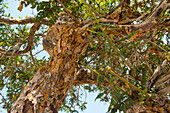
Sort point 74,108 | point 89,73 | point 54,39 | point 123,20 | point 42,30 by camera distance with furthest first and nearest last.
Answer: point 42,30, point 74,108, point 89,73, point 54,39, point 123,20

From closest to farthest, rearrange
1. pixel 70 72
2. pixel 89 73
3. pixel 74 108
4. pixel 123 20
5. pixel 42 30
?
pixel 70 72
pixel 123 20
pixel 89 73
pixel 74 108
pixel 42 30

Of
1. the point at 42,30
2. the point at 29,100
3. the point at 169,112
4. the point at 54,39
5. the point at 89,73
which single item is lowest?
the point at 169,112

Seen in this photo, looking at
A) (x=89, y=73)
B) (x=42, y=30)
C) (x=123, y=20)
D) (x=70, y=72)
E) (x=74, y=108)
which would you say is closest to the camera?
(x=70, y=72)

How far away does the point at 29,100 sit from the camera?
2078 millimetres

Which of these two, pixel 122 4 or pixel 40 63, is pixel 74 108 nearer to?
pixel 40 63

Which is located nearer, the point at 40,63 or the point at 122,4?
the point at 122,4

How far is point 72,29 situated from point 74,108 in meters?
3.12

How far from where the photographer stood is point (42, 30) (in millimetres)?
5461

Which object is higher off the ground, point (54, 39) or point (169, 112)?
point (54, 39)

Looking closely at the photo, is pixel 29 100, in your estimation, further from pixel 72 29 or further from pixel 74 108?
pixel 74 108

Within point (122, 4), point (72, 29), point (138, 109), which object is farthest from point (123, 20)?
point (138, 109)

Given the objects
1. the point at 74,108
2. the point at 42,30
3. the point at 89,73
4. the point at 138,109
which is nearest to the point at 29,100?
the point at 138,109

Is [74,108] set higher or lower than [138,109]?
higher

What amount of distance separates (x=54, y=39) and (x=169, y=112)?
2.43m
